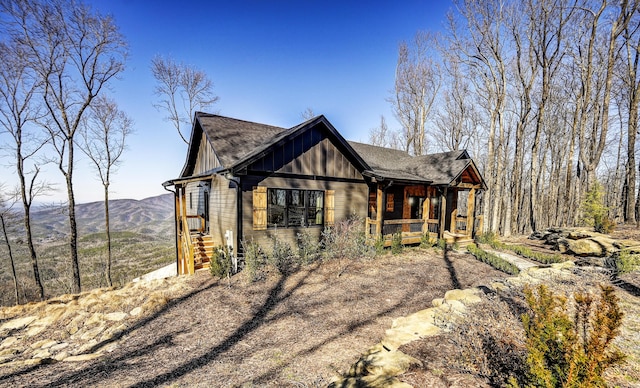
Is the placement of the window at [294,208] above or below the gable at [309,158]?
below

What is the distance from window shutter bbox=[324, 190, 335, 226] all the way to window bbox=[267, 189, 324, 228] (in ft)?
0.57

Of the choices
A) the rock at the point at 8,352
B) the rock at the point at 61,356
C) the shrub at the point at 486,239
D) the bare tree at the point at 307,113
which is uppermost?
the bare tree at the point at 307,113

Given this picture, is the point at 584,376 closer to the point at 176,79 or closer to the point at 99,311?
the point at 99,311

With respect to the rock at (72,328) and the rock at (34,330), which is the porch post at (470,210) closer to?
the rock at (72,328)

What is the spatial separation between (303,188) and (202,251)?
4943 millimetres

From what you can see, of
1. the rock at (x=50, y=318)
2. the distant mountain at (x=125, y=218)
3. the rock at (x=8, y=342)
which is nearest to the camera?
the rock at (x=8, y=342)

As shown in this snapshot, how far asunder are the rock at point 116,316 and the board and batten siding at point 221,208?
143 inches

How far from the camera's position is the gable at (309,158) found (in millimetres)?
9766

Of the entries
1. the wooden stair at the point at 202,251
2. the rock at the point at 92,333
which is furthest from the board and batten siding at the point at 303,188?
the rock at the point at 92,333

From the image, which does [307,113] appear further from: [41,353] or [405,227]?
[41,353]

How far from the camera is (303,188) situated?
1057cm

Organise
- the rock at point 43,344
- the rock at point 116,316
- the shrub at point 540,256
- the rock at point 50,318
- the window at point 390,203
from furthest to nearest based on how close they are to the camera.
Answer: the window at point 390,203, the shrub at point 540,256, the rock at point 50,318, the rock at point 116,316, the rock at point 43,344

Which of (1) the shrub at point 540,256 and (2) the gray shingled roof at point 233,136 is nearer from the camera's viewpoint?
(2) the gray shingled roof at point 233,136

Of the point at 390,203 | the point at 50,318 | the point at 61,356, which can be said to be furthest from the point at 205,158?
the point at 390,203
